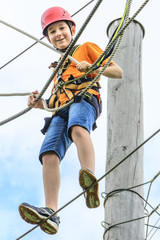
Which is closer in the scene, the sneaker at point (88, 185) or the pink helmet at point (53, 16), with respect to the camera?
the sneaker at point (88, 185)

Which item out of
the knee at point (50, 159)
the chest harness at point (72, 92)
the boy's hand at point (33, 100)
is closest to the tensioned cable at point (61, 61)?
the boy's hand at point (33, 100)

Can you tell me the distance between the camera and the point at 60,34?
4168 mm

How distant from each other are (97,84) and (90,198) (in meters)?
0.86

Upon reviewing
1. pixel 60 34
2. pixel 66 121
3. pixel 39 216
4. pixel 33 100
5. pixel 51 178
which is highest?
pixel 60 34

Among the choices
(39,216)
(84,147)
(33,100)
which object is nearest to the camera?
(39,216)

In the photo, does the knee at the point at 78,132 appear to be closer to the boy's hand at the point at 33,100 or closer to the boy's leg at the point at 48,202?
the boy's leg at the point at 48,202

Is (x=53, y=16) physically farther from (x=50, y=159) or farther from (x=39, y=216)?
(x=39, y=216)

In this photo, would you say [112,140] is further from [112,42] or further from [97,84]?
[112,42]

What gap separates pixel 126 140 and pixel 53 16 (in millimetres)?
1084

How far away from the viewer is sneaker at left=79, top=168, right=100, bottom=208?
3527 mm

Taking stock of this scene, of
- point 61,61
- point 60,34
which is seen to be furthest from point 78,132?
point 60,34

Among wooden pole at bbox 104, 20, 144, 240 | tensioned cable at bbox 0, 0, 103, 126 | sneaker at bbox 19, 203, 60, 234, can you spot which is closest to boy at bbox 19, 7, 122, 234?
sneaker at bbox 19, 203, 60, 234

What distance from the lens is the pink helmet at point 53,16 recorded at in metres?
4.19

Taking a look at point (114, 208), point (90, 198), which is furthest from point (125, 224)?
point (90, 198)
